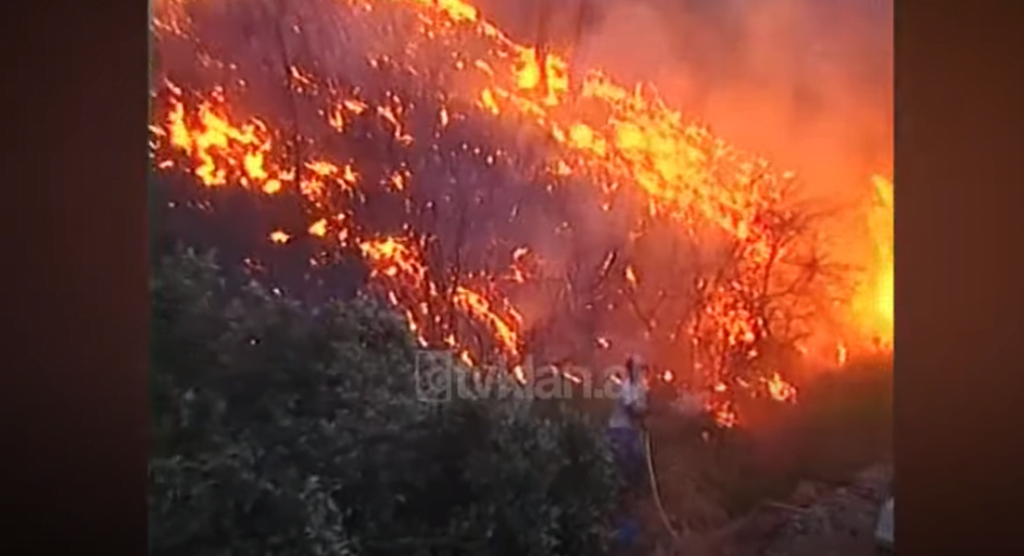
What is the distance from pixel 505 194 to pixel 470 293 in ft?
0.55

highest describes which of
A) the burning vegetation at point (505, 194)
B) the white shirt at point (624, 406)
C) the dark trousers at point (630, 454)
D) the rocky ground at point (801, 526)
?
the burning vegetation at point (505, 194)

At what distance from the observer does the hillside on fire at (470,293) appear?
7.57 ft

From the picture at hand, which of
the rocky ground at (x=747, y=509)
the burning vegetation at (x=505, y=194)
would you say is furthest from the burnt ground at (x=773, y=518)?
the burning vegetation at (x=505, y=194)

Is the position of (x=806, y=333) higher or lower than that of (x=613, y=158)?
lower

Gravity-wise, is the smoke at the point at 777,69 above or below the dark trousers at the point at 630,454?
A: above

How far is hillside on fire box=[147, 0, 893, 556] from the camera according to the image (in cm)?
231

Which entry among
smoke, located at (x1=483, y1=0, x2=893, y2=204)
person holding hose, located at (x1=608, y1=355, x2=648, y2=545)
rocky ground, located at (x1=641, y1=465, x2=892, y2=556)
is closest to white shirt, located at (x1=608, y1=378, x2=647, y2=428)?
person holding hose, located at (x1=608, y1=355, x2=648, y2=545)

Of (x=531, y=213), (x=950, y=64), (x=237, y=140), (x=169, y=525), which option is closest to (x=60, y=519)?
(x=169, y=525)

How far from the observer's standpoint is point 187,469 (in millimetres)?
2309

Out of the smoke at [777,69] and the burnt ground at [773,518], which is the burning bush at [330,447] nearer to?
the burnt ground at [773,518]

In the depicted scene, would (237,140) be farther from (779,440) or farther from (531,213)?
(779,440)

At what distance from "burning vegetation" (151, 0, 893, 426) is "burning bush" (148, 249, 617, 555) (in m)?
0.10

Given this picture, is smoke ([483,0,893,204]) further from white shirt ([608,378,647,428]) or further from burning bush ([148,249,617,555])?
burning bush ([148,249,617,555])

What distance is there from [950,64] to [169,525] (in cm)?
146
